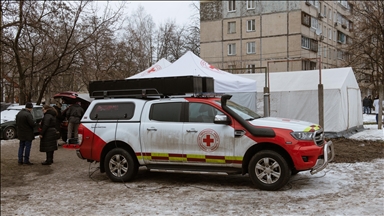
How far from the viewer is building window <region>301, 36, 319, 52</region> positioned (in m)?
41.3

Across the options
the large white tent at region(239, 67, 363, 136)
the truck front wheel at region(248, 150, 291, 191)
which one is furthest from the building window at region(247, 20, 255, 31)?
→ the truck front wheel at region(248, 150, 291, 191)

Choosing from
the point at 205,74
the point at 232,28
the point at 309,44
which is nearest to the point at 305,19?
the point at 309,44

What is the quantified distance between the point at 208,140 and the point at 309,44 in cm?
3883

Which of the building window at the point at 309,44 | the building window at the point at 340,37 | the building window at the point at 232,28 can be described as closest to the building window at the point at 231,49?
the building window at the point at 232,28

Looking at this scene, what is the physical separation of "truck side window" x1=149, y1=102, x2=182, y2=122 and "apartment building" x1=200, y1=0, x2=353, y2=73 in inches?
1245

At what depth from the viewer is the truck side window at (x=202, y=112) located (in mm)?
7352

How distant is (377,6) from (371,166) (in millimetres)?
22602

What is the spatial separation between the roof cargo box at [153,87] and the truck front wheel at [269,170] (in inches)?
80.6

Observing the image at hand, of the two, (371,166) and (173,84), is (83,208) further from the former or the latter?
(371,166)

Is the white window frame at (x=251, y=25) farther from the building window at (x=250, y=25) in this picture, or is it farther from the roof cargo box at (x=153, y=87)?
the roof cargo box at (x=153, y=87)

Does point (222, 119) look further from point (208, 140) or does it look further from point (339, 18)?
point (339, 18)

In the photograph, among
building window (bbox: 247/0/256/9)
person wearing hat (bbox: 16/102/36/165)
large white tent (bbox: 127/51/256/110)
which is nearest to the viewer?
person wearing hat (bbox: 16/102/36/165)

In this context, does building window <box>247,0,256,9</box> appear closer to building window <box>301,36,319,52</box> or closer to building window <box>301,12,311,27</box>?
building window <box>301,12,311,27</box>

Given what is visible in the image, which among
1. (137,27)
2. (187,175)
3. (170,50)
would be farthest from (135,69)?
(187,175)
